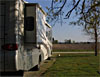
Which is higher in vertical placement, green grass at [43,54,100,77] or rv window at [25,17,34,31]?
rv window at [25,17,34,31]

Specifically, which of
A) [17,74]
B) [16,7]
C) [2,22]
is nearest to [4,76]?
[17,74]

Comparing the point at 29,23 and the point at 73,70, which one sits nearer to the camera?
the point at 29,23

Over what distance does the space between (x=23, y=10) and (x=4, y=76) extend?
92.6 inches

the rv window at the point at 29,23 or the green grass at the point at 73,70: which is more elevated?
→ the rv window at the point at 29,23

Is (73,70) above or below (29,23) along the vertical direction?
below

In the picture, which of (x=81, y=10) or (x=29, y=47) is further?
(x=81, y=10)

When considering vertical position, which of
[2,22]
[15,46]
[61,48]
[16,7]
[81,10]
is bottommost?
[61,48]

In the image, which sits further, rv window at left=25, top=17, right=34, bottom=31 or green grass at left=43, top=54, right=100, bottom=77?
green grass at left=43, top=54, right=100, bottom=77

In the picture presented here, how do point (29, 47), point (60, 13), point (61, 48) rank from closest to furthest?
point (29, 47) < point (60, 13) < point (61, 48)

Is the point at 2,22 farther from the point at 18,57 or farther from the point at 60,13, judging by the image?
the point at 60,13

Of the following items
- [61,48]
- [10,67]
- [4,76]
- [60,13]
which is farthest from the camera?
[61,48]

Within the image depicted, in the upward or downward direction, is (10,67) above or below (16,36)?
below

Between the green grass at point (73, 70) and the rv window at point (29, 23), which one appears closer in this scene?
the rv window at point (29, 23)

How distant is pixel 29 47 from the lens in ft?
21.5
